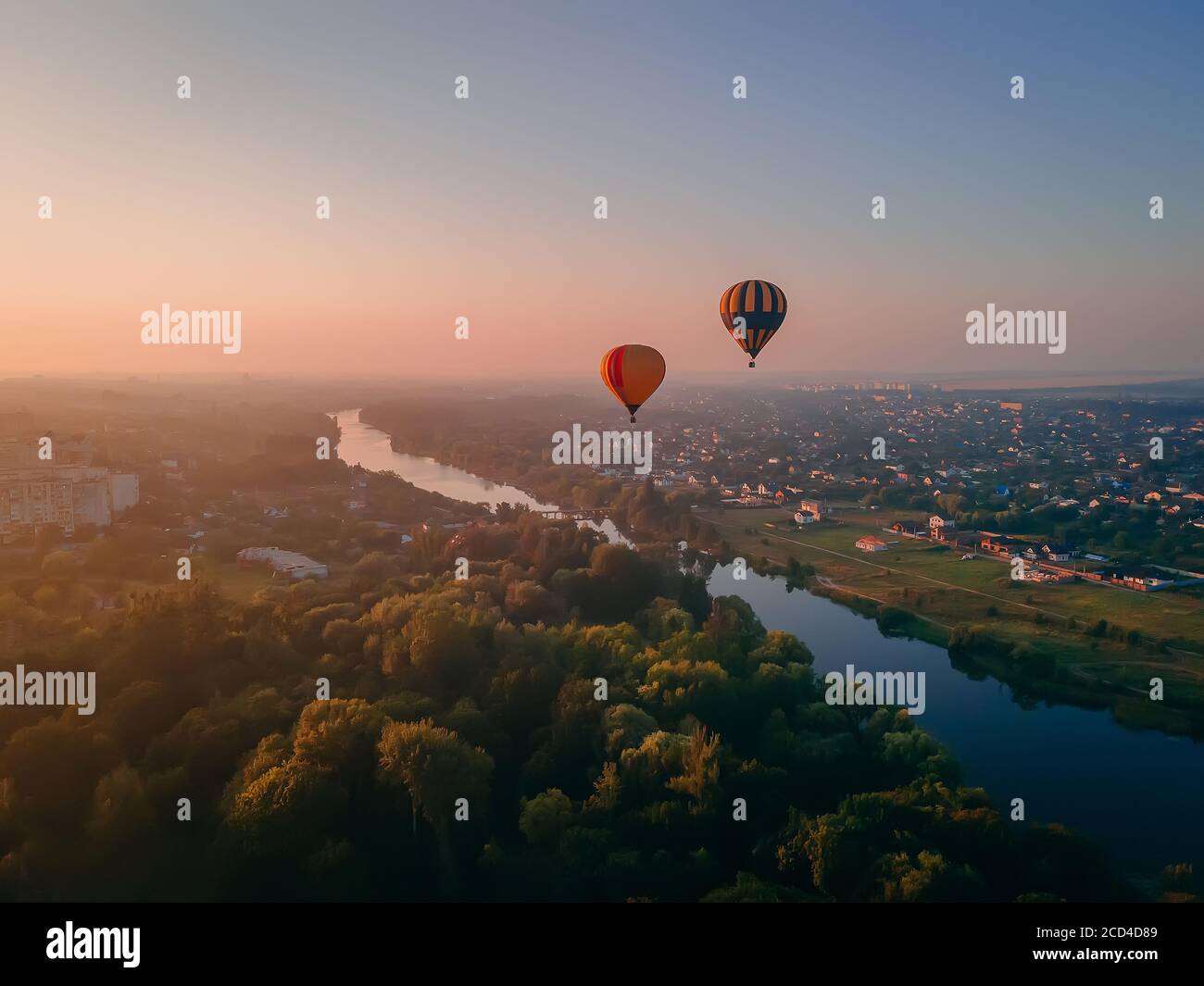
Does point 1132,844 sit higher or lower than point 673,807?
lower

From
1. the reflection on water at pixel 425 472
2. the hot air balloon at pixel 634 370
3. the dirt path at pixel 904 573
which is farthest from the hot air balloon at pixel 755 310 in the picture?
the reflection on water at pixel 425 472

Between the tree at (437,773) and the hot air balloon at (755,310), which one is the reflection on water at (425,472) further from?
the tree at (437,773)

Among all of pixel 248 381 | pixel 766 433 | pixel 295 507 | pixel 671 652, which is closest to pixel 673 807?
pixel 671 652

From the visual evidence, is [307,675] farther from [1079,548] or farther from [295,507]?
[1079,548]

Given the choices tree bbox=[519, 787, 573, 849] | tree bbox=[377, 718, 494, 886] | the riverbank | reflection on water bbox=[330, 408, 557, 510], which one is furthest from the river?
reflection on water bbox=[330, 408, 557, 510]

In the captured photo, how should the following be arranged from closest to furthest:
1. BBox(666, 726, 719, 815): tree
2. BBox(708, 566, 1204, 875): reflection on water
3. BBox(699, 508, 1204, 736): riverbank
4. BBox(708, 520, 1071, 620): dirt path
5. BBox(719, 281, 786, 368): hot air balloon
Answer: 1. BBox(666, 726, 719, 815): tree
2. BBox(708, 566, 1204, 875): reflection on water
3. BBox(719, 281, 786, 368): hot air balloon
4. BBox(699, 508, 1204, 736): riverbank
5. BBox(708, 520, 1071, 620): dirt path

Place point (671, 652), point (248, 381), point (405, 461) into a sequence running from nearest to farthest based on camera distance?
1. point (671, 652)
2. point (405, 461)
3. point (248, 381)

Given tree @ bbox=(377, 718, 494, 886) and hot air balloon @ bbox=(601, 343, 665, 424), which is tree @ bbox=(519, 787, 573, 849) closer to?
tree @ bbox=(377, 718, 494, 886)
